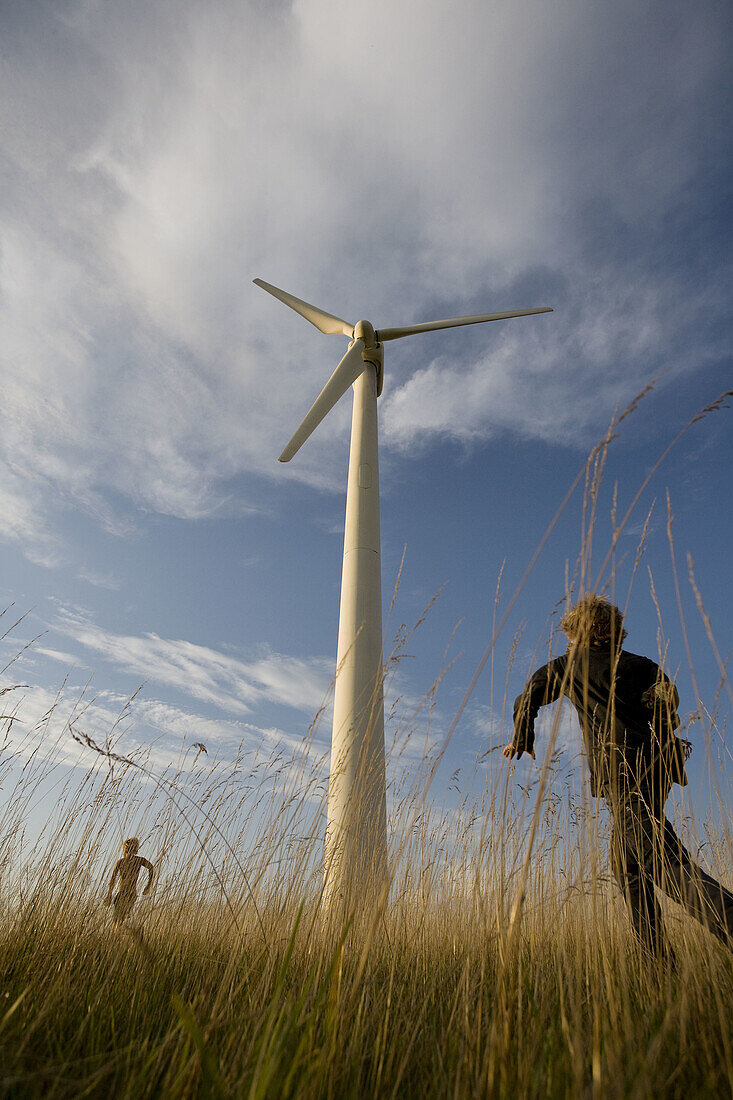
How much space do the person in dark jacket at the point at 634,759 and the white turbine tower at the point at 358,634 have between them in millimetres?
987

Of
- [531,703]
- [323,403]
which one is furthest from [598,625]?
[323,403]

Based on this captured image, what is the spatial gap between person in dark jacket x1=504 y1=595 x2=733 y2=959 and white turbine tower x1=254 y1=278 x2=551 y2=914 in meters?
0.99

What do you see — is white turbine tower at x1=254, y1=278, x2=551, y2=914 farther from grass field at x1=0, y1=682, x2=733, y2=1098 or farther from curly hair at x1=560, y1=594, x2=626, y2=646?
curly hair at x1=560, y1=594, x2=626, y2=646

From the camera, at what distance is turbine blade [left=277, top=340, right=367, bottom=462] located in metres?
8.80

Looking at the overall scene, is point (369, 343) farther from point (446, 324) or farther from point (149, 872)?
point (149, 872)

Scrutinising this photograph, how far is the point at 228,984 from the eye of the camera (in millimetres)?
2232

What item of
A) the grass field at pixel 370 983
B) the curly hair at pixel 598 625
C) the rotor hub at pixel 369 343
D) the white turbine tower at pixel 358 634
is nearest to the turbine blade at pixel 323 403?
the white turbine tower at pixel 358 634

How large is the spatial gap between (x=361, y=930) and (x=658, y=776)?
1.74 metres

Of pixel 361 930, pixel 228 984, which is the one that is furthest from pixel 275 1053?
pixel 361 930

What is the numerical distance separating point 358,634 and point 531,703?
6.53 feet

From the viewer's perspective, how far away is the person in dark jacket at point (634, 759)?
8.18 ft

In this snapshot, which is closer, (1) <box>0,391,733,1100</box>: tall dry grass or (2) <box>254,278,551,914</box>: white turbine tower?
(1) <box>0,391,733,1100</box>: tall dry grass

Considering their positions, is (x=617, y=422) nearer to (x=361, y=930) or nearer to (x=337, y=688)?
(x=361, y=930)


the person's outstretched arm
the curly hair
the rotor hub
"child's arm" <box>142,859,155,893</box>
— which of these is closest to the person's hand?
the person's outstretched arm
